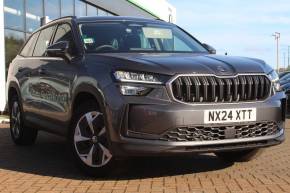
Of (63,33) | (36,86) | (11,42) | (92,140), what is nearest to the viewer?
(92,140)

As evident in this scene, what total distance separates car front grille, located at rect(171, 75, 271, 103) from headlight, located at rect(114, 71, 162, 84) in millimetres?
180

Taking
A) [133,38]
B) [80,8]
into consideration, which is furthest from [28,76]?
[80,8]

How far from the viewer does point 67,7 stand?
22.2 meters

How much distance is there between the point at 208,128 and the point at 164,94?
53 cm

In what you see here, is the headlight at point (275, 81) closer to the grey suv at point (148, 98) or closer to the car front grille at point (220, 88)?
the grey suv at point (148, 98)

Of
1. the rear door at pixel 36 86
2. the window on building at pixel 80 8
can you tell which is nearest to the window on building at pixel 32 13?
the window on building at pixel 80 8

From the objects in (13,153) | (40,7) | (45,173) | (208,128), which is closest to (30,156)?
(13,153)

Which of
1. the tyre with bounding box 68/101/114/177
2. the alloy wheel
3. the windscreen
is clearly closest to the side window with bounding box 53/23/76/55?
the windscreen

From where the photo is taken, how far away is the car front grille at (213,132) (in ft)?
17.4

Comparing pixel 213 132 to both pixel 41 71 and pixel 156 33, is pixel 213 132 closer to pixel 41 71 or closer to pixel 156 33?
pixel 156 33

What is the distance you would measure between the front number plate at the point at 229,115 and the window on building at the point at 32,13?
14147 millimetres

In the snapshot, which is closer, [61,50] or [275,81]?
[275,81]

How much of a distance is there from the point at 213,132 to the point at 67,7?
17573mm

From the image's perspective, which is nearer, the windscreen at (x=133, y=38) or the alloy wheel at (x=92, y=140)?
the alloy wheel at (x=92, y=140)
